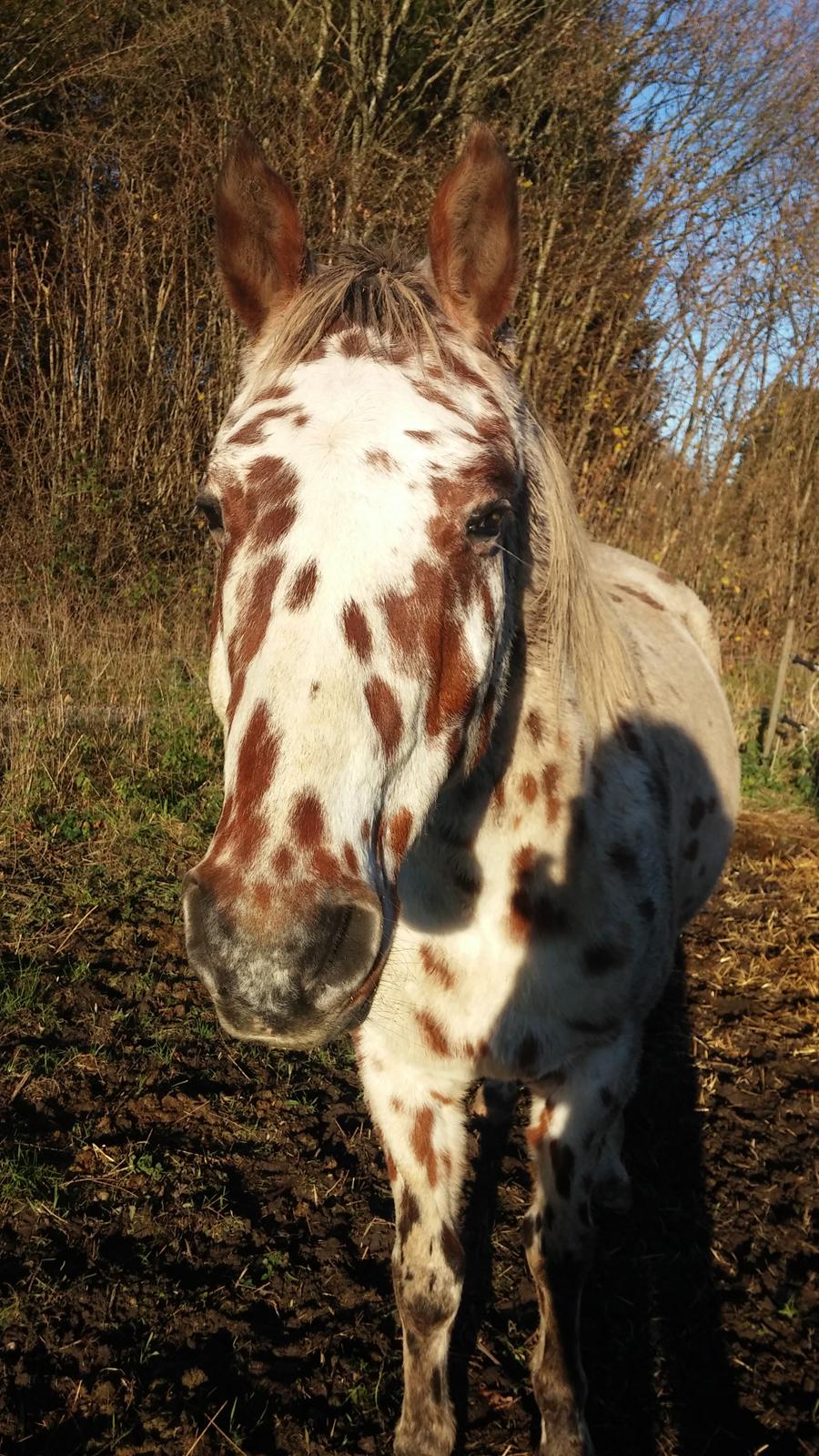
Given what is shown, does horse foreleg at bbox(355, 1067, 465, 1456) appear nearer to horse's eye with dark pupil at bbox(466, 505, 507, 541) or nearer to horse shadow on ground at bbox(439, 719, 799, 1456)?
horse shadow on ground at bbox(439, 719, 799, 1456)

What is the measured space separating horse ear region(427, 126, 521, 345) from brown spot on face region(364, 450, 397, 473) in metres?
0.56

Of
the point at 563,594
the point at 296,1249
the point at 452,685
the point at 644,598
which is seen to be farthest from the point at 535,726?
the point at 644,598

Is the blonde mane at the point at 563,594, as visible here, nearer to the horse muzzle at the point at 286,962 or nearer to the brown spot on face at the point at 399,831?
the brown spot on face at the point at 399,831

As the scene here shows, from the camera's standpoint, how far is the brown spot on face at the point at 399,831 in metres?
1.43

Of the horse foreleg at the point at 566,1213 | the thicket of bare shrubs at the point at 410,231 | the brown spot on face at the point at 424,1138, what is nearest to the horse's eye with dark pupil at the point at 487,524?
the horse foreleg at the point at 566,1213

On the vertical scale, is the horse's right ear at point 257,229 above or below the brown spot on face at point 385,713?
above

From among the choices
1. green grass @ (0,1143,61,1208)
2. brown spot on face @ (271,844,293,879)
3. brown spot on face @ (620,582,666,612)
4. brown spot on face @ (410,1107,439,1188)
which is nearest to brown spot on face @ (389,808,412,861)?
brown spot on face @ (271,844,293,879)

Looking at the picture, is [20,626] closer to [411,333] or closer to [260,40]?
[411,333]

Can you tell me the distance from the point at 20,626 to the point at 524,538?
521cm

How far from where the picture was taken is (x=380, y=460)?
1.39 meters

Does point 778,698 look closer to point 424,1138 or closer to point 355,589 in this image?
point 424,1138

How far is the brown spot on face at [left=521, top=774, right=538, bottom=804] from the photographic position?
76.1 inches

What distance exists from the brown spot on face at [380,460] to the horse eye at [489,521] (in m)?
0.17

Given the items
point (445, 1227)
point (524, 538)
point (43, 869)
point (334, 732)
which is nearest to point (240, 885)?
point (334, 732)
